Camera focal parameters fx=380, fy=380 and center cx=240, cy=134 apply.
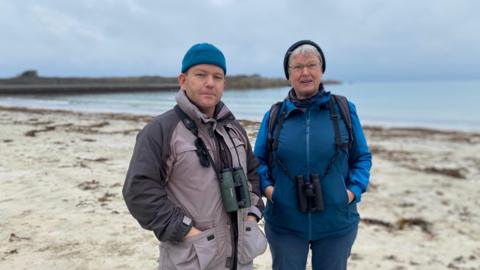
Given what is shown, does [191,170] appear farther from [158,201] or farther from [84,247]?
[84,247]

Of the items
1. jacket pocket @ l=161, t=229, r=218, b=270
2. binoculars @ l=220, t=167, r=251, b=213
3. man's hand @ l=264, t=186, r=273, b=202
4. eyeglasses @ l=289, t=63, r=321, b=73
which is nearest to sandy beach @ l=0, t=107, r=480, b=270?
man's hand @ l=264, t=186, r=273, b=202

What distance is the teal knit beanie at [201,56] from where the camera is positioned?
6.76 ft

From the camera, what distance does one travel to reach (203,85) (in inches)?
81.3

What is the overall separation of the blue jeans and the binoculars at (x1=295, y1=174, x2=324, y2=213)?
250mm

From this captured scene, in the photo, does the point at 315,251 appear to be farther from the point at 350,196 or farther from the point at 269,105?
the point at 269,105

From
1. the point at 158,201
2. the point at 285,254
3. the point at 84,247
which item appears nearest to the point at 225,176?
the point at 158,201

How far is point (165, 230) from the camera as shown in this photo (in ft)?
6.32

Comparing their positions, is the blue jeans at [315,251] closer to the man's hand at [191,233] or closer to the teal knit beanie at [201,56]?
the man's hand at [191,233]

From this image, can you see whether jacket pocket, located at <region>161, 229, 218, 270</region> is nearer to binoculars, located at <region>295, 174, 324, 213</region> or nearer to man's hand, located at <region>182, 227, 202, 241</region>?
man's hand, located at <region>182, 227, 202, 241</region>

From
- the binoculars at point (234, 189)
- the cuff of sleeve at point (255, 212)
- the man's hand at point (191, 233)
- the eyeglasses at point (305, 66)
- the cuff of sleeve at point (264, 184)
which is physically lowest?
the man's hand at point (191, 233)

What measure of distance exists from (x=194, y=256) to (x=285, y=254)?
0.81 meters

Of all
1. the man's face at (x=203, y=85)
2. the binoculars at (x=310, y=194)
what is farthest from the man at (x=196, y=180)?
the binoculars at (x=310, y=194)

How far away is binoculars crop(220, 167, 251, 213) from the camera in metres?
2.05

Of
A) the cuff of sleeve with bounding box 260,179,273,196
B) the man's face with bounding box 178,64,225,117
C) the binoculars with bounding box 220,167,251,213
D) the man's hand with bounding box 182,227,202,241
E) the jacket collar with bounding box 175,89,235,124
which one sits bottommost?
the man's hand with bounding box 182,227,202,241
